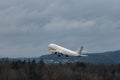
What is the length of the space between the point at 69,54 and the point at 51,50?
23.5 ft

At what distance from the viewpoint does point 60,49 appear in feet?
651

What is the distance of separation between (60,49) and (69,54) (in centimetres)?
450

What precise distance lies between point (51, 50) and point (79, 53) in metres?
10.5

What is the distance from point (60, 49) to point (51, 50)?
3.35 metres

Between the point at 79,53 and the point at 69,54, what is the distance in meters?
4.99

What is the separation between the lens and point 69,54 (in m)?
196

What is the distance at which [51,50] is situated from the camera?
651 feet

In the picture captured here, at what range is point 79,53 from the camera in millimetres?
199250
